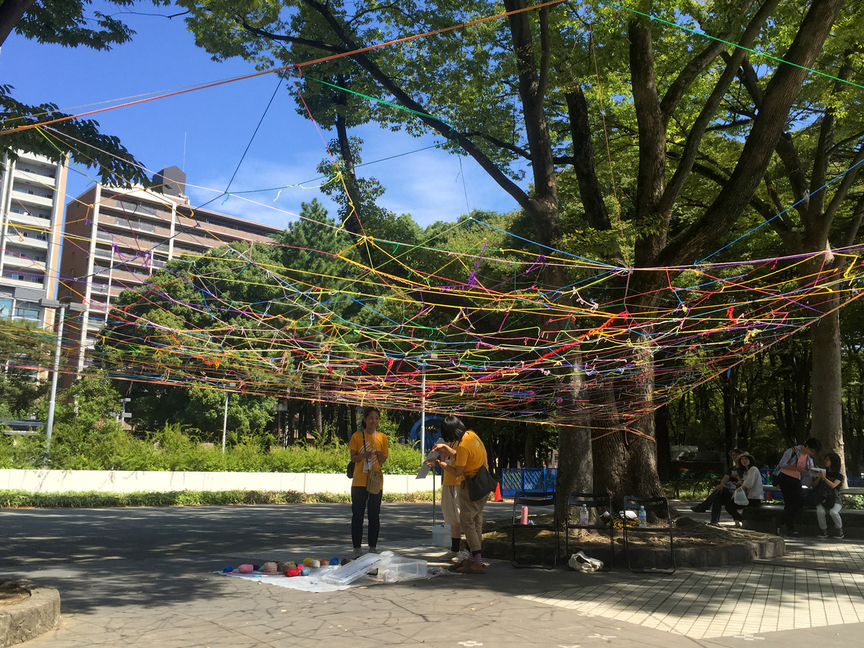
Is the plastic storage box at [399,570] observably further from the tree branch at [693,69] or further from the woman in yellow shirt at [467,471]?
Result: the tree branch at [693,69]

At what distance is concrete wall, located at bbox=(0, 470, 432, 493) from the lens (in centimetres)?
1647

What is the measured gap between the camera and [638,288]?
912 cm

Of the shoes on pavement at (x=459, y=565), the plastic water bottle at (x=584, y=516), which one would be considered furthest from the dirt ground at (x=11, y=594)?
the plastic water bottle at (x=584, y=516)

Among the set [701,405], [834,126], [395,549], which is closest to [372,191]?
[395,549]

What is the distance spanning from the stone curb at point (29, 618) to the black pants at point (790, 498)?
1100cm

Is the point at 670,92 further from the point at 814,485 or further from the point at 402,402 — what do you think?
the point at 814,485

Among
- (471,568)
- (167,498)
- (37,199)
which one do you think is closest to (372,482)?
(471,568)

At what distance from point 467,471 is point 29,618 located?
4.11 metres

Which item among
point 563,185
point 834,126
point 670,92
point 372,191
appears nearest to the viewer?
point 670,92

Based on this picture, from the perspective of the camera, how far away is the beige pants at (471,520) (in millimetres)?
6852

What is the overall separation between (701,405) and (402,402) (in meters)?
27.5

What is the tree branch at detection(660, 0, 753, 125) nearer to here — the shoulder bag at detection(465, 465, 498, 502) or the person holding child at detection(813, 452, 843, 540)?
the shoulder bag at detection(465, 465, 498, 502)

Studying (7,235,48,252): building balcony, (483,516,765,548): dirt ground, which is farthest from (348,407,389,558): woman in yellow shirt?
(7,235,48,252): building balcony

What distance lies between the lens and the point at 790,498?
443 inches
